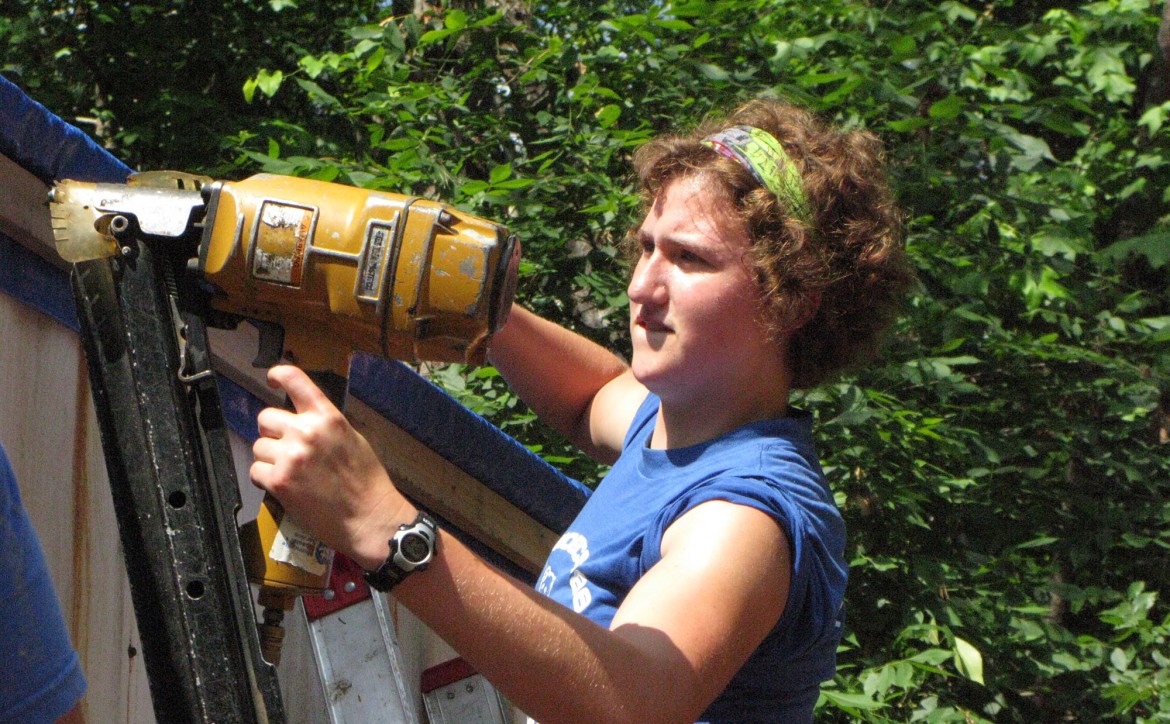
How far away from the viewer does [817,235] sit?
6.11ft

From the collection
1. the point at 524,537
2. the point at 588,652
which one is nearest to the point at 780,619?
the point at 588,652

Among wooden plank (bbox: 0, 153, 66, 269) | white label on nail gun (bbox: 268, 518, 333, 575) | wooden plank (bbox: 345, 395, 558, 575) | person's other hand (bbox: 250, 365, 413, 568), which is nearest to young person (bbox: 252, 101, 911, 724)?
person's other hand (bbox: 250, 365, 413, 568)

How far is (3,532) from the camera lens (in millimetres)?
1333

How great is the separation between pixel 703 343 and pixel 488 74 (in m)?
2.52

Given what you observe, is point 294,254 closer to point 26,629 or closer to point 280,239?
point 280,239

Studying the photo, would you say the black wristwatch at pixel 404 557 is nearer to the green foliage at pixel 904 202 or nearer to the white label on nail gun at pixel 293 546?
the white label on nail gun at pixel 293 546

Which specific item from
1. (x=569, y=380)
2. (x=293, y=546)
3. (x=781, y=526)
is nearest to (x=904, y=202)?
(x=569, y=380)

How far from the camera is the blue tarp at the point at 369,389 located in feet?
5.37

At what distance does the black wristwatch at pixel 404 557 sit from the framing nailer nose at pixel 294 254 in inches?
7.5

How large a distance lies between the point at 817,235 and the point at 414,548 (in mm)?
907

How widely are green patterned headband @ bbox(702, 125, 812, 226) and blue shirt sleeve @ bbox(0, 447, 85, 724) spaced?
3.72ft

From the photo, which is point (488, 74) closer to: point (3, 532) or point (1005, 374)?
point (1005, 374)

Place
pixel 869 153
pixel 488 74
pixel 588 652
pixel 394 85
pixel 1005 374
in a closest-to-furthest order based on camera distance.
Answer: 1. pixel 588 652
2. pixel 869 153
3. pixel 394 85
4. pixel 488 74
5. pixel 1005 374

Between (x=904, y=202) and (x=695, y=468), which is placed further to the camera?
(x=904, y=202)
